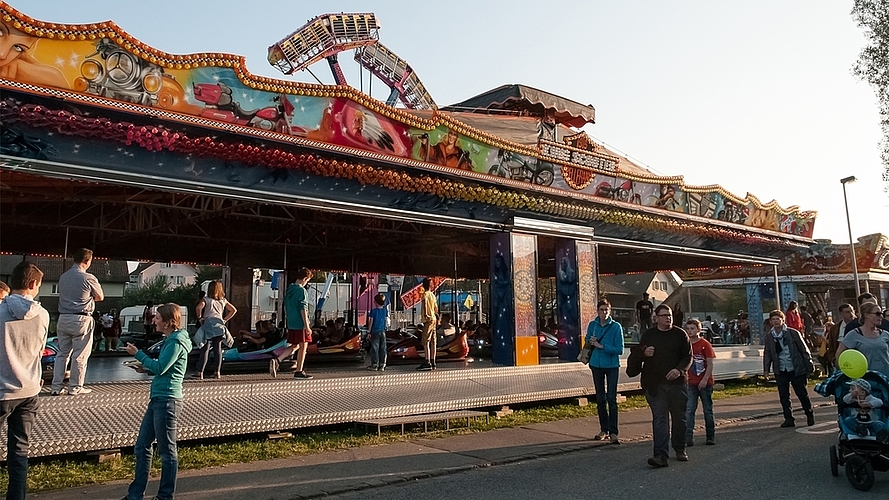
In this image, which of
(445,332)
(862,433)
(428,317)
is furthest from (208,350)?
(862,433)

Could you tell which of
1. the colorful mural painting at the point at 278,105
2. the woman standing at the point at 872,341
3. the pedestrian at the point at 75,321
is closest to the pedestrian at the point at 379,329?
the colorful mural painting at the point at 278,105

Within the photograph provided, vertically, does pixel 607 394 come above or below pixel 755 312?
below

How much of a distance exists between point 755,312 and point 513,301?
20.2 m

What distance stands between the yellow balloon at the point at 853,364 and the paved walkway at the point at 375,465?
3.11m

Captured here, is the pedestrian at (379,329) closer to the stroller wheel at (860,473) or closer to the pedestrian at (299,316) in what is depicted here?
the pedestrian at (299,316)

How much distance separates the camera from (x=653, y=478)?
21.4 feet

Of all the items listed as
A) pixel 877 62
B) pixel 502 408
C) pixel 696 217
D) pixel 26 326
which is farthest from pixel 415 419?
pixel 877 62

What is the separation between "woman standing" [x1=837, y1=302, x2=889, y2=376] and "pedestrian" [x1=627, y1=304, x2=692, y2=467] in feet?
5.10

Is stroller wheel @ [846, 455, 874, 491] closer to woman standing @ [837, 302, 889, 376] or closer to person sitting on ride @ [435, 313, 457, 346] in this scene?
woman standing @ [837, 302, 889, 376]

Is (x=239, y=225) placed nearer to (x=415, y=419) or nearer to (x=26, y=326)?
(x=415, y=419)

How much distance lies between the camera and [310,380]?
9188mm

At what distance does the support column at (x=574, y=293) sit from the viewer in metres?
14.0

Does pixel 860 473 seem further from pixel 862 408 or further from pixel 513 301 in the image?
pixel 513 301

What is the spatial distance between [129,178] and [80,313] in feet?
5.88
